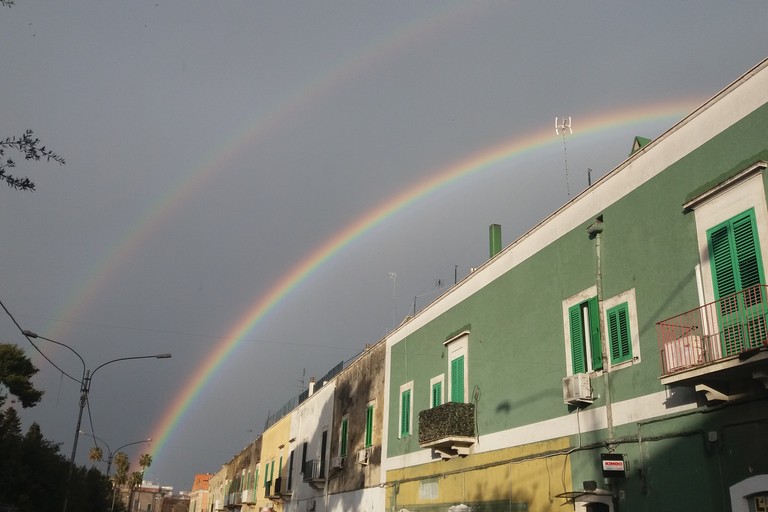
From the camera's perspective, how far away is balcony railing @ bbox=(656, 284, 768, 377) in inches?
371

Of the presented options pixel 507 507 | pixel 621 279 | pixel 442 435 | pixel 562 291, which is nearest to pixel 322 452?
pixel 442 435

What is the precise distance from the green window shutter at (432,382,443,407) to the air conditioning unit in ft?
24.1

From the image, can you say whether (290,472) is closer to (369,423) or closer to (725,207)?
(369,423)

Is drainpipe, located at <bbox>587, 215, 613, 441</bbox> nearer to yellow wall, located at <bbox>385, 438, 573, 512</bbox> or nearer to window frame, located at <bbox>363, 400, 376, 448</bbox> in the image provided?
yellow wall, located at <bbox>385, 438, 573, 512</bbox>

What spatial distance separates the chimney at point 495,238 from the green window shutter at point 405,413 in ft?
18.3

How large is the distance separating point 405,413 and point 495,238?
6.70 metres

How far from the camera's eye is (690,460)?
10.6 m

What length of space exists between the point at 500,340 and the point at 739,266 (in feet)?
25.7

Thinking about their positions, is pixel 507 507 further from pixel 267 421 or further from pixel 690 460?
pixel 267 421

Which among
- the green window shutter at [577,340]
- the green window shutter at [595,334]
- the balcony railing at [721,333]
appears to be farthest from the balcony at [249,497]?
the balcony railing at [721,333]

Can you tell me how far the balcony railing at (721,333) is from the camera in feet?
30.9

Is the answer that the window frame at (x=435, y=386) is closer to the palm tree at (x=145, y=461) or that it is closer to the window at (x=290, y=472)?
the window at (x=290, y=472)

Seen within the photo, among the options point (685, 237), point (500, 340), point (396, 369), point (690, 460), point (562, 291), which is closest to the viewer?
point (690, 460)

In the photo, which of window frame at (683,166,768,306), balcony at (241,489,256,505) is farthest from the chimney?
balcony at (241,489,256,505)
